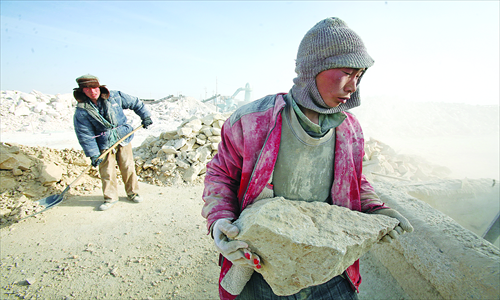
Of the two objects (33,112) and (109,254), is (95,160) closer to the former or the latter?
(109,254)

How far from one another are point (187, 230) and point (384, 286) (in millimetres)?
2641

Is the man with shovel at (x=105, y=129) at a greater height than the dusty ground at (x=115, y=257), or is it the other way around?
the man with shovel at (x=105, y=129)

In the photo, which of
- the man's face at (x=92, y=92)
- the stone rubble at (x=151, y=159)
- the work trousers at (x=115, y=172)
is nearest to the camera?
the man's face at (x=92, y=92)

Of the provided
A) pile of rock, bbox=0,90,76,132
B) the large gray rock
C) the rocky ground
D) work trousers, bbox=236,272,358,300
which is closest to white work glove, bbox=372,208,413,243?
the large gray rock

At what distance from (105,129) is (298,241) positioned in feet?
13.3

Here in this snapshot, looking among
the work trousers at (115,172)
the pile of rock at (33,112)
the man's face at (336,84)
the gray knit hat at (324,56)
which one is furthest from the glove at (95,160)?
the pile of rock at (33,112)

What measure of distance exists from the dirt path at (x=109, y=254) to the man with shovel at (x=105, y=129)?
45 centimetres

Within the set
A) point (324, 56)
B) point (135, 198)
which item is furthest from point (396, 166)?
point (324, 56)

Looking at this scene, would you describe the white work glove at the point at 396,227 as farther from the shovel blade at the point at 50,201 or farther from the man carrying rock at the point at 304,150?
the shovel blade at the point at 50,201

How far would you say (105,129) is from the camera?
12.9 feet

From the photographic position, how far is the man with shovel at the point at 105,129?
144 inches

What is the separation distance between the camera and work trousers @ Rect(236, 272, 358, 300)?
1.22 metres

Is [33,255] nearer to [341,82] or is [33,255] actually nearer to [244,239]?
[244,239]

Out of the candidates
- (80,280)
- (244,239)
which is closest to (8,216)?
(80,280)
